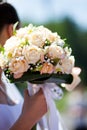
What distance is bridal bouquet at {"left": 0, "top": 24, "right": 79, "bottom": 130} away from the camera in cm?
402

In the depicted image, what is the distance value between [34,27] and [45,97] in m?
0.50

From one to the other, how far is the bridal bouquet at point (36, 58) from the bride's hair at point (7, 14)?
645 millimetres

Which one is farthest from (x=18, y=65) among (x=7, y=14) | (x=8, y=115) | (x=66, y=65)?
(x=7, y=14)

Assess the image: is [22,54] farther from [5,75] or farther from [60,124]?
[60,124]

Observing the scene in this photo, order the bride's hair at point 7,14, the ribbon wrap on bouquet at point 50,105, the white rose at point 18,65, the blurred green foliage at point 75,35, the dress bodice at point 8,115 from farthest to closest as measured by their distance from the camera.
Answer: the blurred green foliage at point 75,35, the bride's hair at point 7,14, the dress bodice at point 8,115, the ribbon wrap on bouquet at point 50,105, the white rose at point 18,65

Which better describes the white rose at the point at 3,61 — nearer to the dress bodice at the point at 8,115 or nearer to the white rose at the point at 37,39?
the white rose at the point at 37,39

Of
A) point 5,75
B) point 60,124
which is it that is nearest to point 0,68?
point 5,75

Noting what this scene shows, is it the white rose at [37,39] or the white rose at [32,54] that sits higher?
the white rose at [37,39]

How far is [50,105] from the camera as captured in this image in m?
4.21

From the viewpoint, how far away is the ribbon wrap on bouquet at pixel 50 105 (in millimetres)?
4207

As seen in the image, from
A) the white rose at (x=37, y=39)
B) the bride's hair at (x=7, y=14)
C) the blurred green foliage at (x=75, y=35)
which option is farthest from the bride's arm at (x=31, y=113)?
the blurred green foliage at (x=75, y=35)

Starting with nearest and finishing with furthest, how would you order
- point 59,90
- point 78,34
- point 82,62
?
point 59,90 < point 82,62 < point 78,34

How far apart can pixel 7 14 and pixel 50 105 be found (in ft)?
3.35

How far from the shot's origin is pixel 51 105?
4230 mm
